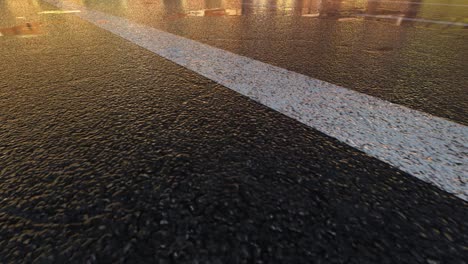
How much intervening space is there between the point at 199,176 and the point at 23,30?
184 inches

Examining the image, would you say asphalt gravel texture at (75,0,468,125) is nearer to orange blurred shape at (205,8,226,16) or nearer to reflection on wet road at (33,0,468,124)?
reflection on wet road at (33,0,468,124)

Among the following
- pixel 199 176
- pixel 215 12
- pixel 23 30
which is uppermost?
pixel 215 12

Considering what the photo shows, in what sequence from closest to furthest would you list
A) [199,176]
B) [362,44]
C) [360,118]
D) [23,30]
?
[199,176] → [360,118] → [362,44] → [23,30]

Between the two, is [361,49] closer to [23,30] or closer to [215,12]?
[215,12]

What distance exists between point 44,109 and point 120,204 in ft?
3.70

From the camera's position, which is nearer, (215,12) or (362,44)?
(362,44)

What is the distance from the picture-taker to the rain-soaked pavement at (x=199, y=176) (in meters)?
0.83

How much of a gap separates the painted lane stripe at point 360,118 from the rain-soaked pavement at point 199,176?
8cm

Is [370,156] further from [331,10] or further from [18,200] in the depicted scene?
[331,10]

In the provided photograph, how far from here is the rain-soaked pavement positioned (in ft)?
2.74

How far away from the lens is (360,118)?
160 centimetres

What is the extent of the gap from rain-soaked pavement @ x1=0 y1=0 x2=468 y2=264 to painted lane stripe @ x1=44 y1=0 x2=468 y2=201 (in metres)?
0.08

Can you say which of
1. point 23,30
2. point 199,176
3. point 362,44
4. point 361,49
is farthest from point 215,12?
point 199,176

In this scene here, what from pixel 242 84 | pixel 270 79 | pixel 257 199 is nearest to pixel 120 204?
pixel 257 199
